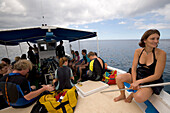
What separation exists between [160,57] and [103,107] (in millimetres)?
1576

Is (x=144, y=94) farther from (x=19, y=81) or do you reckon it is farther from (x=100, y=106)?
(x=19, y=81)

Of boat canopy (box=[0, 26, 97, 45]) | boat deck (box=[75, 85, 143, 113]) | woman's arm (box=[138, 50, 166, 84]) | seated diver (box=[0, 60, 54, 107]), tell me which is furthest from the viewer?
boat canopy (box=[0, 26, 97, 45])

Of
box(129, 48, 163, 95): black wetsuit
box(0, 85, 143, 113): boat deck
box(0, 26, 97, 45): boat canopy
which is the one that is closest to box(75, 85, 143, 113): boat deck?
box(0, 85, 143, 113): boat deck

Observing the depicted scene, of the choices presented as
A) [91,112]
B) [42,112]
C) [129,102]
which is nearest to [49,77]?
[42,112]

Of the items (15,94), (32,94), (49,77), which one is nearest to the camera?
(15,94)

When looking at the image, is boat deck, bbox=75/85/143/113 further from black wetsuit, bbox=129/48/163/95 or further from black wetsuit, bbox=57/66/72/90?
black wetsuit, bbox=129/48/163/95

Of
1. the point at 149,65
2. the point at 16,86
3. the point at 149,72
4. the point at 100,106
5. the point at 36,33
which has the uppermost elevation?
the point at 36,33

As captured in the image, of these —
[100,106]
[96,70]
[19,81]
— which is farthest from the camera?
[96,70]

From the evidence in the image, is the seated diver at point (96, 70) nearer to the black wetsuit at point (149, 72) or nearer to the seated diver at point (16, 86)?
the black wetsuit at point (149, 72)

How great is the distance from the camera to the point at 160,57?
141 cm

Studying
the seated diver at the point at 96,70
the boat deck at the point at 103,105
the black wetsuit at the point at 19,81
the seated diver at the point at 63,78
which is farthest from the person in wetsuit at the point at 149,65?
the black wetsuit at the point at 19,81

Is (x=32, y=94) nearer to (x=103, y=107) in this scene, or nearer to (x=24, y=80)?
(x=24, y=80)

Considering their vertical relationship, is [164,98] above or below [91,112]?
above

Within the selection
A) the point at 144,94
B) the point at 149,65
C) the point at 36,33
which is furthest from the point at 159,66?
the point at 36,33
